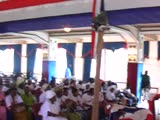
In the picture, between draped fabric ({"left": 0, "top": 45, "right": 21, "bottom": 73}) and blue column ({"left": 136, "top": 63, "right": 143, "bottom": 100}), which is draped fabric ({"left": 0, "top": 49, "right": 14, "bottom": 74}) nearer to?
draped fabric ({"left": 0, "top": 45, "right": 21, "bottom": 73})

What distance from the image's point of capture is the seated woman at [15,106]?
7.14 meters

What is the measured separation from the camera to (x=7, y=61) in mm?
27266

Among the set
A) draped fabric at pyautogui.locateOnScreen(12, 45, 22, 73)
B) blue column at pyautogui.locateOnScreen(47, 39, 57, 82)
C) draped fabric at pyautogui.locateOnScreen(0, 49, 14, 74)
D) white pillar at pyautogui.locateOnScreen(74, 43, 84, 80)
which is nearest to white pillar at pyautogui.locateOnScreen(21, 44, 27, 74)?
draped fabric at pyautogui.locateOnScreen(12, 45, 22, 73)

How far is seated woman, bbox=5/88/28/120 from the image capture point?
7.14 meters

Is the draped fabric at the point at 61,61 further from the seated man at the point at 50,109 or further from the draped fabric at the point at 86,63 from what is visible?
the seated man at the point at 50,109

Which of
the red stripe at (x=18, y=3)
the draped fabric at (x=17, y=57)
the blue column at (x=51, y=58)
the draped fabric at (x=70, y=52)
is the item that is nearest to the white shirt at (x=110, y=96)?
the red stripe at (x=18, y=3)

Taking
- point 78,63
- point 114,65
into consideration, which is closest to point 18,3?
point 114,65

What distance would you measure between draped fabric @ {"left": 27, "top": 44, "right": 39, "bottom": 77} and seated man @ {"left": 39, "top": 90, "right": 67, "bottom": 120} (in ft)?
57.8

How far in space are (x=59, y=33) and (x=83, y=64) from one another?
2660 millimetres

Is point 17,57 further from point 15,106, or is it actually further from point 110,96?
point 15,106

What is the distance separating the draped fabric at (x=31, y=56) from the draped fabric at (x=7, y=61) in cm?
216

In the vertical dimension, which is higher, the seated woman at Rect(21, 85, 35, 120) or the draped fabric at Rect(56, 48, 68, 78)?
the draped fabric at Rect(56, 48, 68, 78)

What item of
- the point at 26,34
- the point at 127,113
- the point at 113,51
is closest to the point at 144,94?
the point at 113,51

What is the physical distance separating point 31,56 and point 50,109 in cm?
1828
